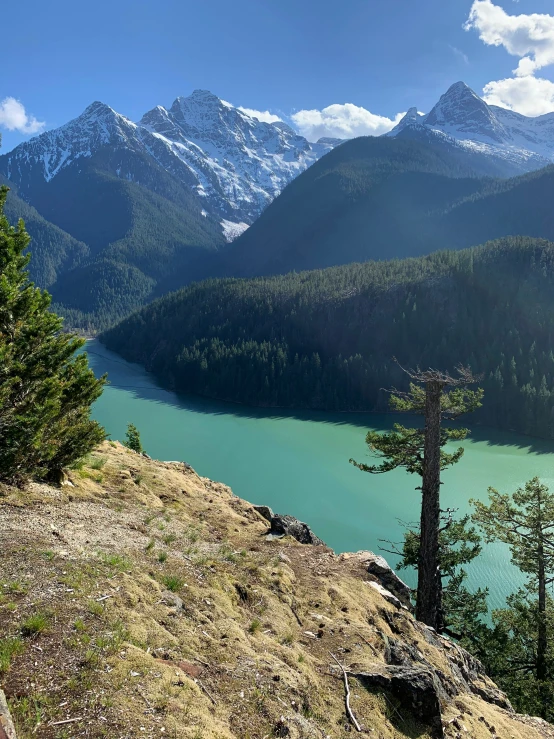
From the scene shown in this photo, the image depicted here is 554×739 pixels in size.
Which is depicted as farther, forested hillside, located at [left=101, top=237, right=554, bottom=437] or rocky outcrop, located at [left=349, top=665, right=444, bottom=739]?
forested hillside, located at [left=101, top=237, right=554, bottom=437]

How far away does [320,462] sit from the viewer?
65.9m

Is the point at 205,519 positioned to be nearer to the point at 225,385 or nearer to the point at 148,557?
the point at 148,557

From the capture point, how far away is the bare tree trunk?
52.9 ft

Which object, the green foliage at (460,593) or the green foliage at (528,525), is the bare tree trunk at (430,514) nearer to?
the green foliage at (460,593)

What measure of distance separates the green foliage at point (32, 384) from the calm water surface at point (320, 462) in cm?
1912

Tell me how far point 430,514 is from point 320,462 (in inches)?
1985

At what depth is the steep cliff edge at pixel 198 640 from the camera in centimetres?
590

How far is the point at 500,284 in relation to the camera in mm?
123125

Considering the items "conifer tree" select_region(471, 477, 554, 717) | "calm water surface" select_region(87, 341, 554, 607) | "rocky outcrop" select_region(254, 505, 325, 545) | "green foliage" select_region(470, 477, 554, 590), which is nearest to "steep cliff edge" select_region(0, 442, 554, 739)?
"rocky outcrop" select_region(254, 505, 325, 545)

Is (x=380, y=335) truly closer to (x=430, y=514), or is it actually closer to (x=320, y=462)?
(x=320, y=462)

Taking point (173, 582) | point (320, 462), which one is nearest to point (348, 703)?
point (173, 582)

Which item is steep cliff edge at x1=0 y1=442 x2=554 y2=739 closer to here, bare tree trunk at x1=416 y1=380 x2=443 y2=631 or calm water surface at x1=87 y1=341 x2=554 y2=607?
bare tree trunk at x1=416 y1=380 x2=443 y2=631

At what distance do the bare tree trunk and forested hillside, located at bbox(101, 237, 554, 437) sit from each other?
8515 cm

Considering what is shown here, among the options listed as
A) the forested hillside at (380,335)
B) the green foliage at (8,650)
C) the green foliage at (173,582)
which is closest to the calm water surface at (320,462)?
the forested hillside at (380,335)
